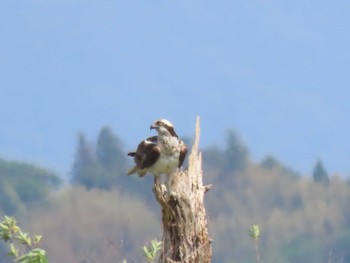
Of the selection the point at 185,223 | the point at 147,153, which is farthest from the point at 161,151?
the point at 185,223

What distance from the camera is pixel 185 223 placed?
25.9 feet

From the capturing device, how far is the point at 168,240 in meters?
8.01

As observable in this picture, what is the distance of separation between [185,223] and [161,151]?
4.61 feet

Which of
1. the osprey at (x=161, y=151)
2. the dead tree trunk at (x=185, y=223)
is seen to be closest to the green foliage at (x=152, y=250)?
the dead tree trunk at (x=185, y=223)

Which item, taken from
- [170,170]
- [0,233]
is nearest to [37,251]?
[0,233]

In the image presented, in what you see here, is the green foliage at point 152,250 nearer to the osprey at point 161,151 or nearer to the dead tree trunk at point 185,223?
the dead tree trunk at point 185,223

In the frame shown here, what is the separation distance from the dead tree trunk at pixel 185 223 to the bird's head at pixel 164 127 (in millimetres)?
1048

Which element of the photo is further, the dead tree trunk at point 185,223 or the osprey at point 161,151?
the osprey at point 161,151

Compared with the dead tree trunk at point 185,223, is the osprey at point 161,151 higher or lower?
higher

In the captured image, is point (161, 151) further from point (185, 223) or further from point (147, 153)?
point (185, 223)

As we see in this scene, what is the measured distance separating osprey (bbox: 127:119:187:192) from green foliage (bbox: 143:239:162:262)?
1145mm

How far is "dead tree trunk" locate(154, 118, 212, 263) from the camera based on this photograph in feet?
25.9

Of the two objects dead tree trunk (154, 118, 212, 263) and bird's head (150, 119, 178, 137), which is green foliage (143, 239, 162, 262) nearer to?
dead tree trunk (154, 118, 212, 263)

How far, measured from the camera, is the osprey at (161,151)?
357 inches
